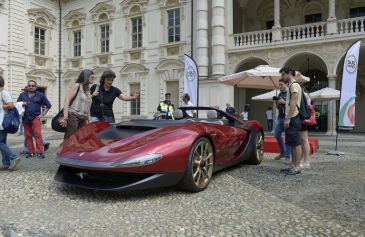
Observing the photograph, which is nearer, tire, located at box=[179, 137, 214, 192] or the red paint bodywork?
the red paint bodywork

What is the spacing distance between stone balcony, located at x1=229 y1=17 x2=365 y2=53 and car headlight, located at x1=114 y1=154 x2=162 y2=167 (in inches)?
600

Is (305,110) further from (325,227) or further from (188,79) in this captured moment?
(188,79)

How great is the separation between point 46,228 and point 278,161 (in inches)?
201

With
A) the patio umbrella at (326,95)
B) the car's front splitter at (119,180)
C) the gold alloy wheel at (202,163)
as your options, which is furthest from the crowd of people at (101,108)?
the patio umbrella at (326,95)

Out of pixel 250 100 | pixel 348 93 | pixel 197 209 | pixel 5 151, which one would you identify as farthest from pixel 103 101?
pixel 250 100

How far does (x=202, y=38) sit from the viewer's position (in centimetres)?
1889

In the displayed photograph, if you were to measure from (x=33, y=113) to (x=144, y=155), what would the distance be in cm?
471

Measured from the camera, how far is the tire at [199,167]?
4148 millimetres

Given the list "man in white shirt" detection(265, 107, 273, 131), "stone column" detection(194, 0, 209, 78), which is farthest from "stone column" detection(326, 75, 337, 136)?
"stone column" detection(194, 0, 209, 78)

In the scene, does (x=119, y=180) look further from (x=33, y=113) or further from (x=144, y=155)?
(x=33, y=113)

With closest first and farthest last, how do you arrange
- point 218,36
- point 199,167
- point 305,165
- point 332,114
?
point 199,167 < point 305,165 < point 332,114 < point 218,36

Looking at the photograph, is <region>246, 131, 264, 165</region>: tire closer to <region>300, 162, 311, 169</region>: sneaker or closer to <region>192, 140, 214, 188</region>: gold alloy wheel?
<region>300, 162, 311, 169</region>: sneaker

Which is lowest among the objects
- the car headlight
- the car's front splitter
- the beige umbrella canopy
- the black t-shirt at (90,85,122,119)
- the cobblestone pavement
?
the cobblestone pavement

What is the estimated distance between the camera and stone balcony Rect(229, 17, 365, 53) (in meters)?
16.4
